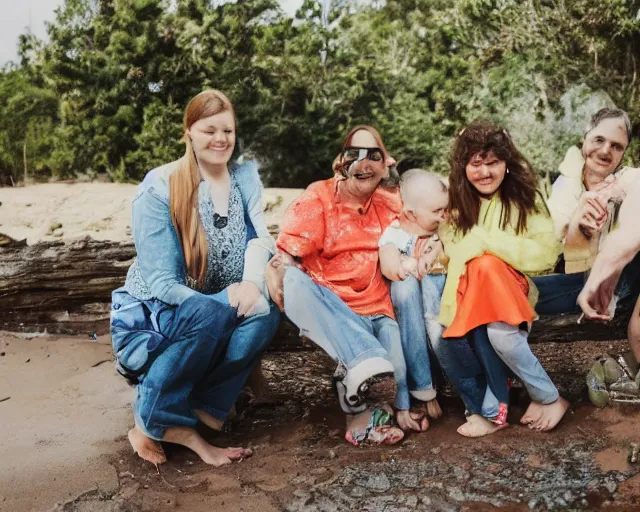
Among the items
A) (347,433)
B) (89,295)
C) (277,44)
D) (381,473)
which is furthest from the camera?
(277,44)

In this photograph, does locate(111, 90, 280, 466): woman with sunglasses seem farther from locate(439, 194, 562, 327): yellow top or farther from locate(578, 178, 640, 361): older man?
locate(578, 178, 640, 361): older man

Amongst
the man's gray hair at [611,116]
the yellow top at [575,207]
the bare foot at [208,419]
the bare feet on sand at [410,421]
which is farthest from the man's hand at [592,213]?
the bare foot at [208,419]

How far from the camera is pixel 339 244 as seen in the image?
3.48m

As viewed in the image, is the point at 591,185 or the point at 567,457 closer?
the point at 567,457

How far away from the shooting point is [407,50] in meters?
5.49

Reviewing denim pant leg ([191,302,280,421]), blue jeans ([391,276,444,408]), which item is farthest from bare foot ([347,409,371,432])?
denim pant leg ([191,302,280,421])

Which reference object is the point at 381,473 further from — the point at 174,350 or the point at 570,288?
the point at 570,288

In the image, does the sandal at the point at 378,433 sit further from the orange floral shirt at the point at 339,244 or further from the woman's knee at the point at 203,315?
the woman's knee at the point at 203,315

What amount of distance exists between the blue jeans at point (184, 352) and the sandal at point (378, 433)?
59 centimetres

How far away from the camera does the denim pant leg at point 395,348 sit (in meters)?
3.37

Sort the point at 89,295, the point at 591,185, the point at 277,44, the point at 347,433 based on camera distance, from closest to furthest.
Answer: the point at 347,433 < the point at 591,185 < the point at 89,295 < the point at 277,44

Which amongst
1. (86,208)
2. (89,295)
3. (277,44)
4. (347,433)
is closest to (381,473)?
(347,433)

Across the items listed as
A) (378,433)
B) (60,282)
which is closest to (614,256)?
(378,433)

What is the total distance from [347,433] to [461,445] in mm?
522
